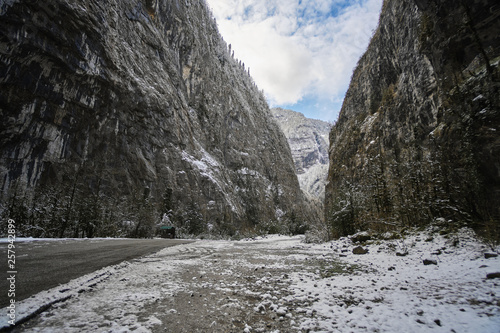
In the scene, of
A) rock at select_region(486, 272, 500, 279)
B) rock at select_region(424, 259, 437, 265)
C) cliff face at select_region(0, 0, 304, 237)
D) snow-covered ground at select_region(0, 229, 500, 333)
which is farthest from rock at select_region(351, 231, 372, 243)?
cliff face at select_region(0, 0, 304, 237)

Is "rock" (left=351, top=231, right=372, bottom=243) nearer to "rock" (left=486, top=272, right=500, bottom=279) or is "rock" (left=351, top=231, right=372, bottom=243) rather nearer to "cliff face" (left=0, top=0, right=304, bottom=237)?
"rock" (left=486, top=272, right=500, bottom=279)

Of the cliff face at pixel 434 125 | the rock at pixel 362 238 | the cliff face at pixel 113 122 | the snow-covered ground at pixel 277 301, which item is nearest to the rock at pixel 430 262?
the snow-covered ground at pixel 277 301

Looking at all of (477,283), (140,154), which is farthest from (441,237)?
(140,154)

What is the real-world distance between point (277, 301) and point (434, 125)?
712 inches

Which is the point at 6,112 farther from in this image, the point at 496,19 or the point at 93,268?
the point at 496,19

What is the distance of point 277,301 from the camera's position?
333 cm

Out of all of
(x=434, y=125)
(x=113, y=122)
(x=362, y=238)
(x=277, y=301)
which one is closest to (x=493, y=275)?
(x=277, y=301)

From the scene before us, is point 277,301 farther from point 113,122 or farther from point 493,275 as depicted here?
point 113,122

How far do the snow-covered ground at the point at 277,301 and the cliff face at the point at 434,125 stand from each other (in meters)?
3.50

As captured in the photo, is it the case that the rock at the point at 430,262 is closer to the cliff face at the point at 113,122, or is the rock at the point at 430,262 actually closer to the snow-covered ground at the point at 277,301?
the snow-covered ground at the point at 277,301

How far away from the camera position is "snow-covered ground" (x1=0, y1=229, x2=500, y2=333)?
2318 mm

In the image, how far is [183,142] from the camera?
129 ft

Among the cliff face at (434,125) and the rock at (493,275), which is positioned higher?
the cliff face at (434,125)

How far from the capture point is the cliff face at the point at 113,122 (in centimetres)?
2091
